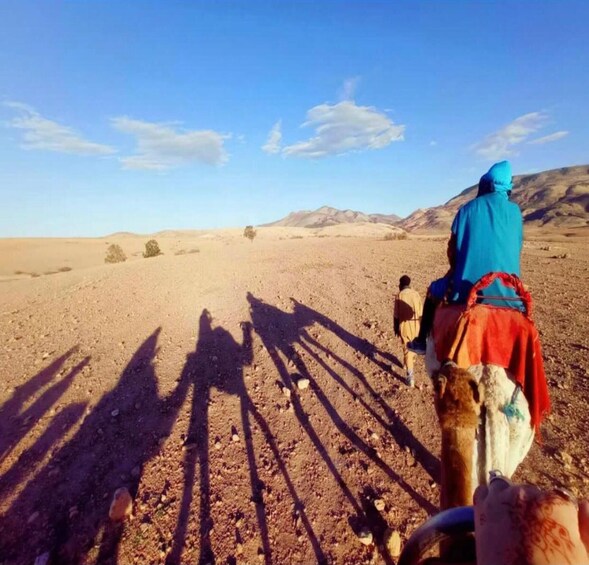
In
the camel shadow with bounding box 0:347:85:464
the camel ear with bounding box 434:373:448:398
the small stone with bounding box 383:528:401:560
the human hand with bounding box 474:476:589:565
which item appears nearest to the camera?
the human hand with bounding box 474:476:589:565

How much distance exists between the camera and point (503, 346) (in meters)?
2.37

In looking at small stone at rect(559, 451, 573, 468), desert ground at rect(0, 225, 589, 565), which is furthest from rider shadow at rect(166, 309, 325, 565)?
small stone at rect(559, 451, 573, 468)

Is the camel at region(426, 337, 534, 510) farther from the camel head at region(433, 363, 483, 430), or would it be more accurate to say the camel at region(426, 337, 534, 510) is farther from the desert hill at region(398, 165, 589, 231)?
the desert hill at region(398, 165, 589, 231)

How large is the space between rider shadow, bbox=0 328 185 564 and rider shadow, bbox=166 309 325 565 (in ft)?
1.34

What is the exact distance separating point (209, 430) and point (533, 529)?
4.65m

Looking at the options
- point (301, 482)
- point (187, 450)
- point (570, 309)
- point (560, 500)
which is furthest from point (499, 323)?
point (570, 309)

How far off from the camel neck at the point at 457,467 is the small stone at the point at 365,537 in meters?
1.73

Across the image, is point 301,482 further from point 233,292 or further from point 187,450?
point 233,292

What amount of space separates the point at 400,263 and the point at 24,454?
1454cm

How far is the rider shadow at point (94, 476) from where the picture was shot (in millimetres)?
3307

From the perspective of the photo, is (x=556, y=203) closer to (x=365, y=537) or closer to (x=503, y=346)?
(x=503, y=346)

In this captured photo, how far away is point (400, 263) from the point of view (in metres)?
15.9

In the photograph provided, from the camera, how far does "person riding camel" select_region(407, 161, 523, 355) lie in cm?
266

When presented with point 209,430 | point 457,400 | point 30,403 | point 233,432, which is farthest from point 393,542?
point 30,403
